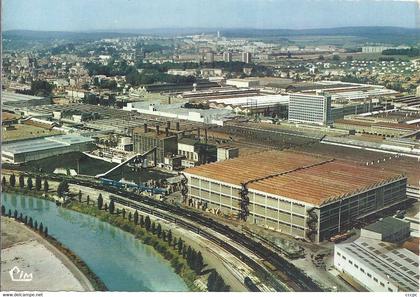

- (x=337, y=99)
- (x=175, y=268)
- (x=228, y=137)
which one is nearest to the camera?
(x=175, y=268)

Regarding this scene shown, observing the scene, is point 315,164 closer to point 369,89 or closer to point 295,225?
point 295,225

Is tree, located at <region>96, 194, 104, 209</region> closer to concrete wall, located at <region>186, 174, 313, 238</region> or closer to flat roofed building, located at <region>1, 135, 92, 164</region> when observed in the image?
concrete wall, located at <region>186, 174, 313, 238</region>

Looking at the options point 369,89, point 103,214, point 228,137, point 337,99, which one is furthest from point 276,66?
point 103,214

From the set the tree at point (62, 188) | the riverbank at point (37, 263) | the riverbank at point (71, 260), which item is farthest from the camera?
the tree at point (62, 188)

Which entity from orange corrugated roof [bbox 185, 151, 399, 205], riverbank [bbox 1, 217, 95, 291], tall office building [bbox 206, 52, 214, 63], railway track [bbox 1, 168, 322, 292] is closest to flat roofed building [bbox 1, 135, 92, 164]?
railway track [bbox 1, 168, 322, 292]

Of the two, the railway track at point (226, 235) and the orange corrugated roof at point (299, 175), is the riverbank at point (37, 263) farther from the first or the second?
the orange corrugated roof at point (299, 175)

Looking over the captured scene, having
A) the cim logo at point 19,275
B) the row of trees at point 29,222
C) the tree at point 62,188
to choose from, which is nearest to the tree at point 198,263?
the cim logo at point 19,275
